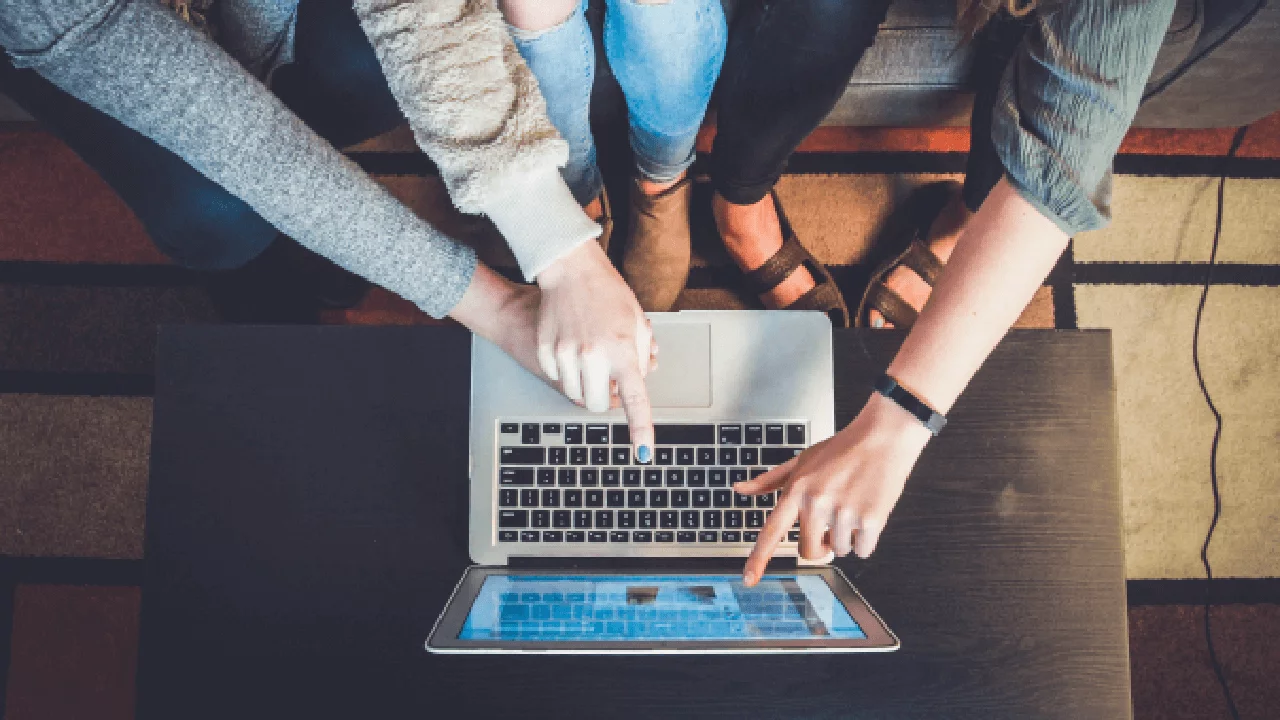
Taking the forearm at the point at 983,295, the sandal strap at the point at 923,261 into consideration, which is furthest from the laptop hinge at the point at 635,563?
the sandal strap at the point at 923,261

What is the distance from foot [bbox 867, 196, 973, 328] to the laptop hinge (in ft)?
2.12

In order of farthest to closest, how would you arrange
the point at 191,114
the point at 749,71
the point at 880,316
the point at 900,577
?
the point at 880,316 < the point at 749,71 < the point at 900,577 < the point at 191,114

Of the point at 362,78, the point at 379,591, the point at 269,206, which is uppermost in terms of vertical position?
the point at 362,78

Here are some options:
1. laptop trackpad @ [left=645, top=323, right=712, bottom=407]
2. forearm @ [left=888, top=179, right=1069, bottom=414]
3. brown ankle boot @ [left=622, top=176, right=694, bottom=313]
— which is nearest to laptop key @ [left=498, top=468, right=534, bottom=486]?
laptop trackpad @ [left=645, top=323, right=712, bottom=407]

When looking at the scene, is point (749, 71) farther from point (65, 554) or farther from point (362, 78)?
point (65, 554)

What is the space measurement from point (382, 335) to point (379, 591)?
26 centimetres

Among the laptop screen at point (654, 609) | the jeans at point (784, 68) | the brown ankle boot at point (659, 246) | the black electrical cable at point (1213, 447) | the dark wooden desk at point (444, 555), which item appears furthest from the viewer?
the black electrical cable at point (1213, 447)

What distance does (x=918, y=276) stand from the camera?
1.22 meters

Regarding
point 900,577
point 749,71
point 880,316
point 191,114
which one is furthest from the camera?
point 880,316

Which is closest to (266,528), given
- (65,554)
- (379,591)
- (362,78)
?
(379,591)

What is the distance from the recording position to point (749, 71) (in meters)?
0.90

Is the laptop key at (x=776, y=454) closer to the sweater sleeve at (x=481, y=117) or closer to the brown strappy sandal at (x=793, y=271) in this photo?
the sweater sleeve at (x=481, y=117)

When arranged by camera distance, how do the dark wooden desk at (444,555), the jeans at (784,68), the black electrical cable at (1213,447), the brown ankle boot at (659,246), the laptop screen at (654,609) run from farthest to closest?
the black electrical cable at (1213,447)
the brown ankle boot at (659,246)
the jeans at (784,68)
the dark wooden desk at (444,555)
the laptop screen at (654,609)

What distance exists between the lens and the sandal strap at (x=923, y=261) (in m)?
1.22
